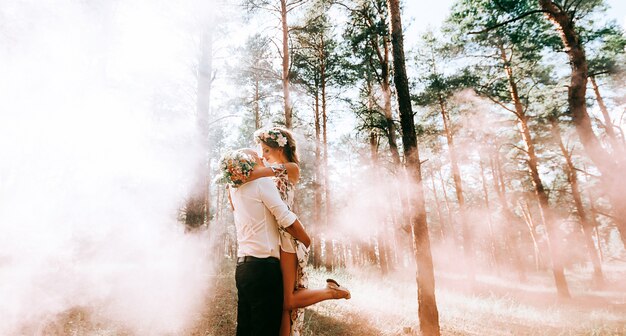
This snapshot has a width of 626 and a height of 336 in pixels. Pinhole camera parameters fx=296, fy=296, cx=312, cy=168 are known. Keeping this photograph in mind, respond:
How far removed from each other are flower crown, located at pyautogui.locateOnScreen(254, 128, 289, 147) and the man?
318mm

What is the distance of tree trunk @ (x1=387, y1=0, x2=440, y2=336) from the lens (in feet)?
16.6

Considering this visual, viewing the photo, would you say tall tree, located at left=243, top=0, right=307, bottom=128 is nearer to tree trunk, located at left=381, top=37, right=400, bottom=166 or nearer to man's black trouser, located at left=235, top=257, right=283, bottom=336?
tree trunk, located at left=381, top=37, right=400, bottom=166

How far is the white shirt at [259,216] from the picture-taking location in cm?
217

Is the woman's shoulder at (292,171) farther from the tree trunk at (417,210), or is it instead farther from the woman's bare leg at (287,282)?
the tree trunk at (417,210)

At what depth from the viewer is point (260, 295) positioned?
6.59 feet

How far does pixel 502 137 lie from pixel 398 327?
16.1 m

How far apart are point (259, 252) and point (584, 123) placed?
7.25 m

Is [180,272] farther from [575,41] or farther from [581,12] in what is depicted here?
[581,12]

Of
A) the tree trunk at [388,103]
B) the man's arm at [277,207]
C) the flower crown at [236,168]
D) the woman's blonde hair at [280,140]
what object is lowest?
the man's arm at [277,207]

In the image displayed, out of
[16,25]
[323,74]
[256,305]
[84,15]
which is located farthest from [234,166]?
[323,74]

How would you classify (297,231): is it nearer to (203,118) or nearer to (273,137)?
(273,137)

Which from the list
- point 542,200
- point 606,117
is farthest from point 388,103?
point 606,117

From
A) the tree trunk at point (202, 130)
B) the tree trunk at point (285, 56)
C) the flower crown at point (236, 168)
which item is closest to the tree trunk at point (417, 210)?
the flower crown at point (236, 168)

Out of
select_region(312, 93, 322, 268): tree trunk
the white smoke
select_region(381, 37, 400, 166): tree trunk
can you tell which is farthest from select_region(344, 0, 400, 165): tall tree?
the white smoke
